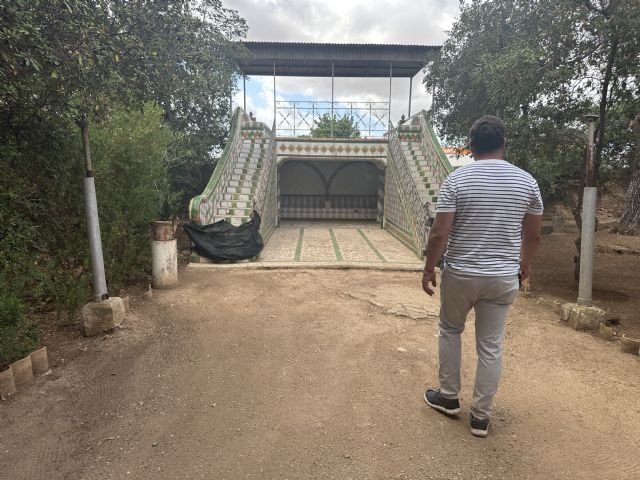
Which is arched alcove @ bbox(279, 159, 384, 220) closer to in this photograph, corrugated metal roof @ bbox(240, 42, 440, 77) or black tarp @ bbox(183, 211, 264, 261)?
corrugated metal roof @ bbox(240, 42, 440, 77)

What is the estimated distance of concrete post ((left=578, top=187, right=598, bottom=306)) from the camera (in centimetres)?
465

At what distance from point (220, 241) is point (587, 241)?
5682 mm

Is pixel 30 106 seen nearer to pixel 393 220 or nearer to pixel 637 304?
pixel 637 304

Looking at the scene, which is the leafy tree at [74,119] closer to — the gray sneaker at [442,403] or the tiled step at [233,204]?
the tiled step at [233,204]

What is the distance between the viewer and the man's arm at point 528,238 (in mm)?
2404

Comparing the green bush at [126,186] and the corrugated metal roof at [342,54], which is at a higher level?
the corrugated metal roof at [342,54]

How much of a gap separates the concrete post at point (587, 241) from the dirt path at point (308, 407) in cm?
63

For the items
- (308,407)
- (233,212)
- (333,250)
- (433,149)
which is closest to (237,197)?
(233,212)

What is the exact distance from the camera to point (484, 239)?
226 centimetres

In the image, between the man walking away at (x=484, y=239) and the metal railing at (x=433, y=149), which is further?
the metal railing at (x=433, y=149)

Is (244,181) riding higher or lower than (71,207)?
higher

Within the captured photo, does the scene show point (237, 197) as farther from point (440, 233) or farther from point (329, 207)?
point (440, 233)

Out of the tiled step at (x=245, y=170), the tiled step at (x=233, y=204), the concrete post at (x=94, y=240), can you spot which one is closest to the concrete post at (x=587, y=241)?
the concrete post at (x=94, y=240)

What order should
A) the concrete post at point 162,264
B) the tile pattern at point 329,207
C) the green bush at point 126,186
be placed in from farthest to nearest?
the tile pattern at point 329,207, the concrete post at point 162,264, the green bush at point 126,186
